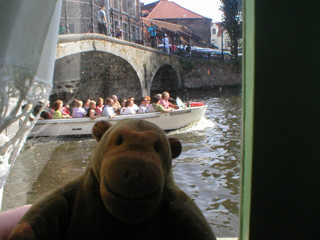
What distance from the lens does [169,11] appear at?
64.0 inches

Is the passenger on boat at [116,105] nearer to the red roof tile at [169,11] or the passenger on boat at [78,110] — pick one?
the passenger on boat at [78,110]

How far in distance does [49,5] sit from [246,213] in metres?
0.69

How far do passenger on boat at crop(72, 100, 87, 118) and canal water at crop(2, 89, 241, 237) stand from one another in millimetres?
404

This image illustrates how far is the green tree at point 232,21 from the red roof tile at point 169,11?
0.91ft

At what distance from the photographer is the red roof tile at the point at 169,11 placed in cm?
148

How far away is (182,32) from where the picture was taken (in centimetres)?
203

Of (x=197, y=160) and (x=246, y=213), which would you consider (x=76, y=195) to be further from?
(x=197, y=160)

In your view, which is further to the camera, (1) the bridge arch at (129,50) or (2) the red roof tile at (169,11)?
(1) the bridge arch at (129,50)

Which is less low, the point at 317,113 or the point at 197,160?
the point at 317,113

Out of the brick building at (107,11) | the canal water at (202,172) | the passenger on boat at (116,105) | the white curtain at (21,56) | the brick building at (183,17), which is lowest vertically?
the canal water at (202,172)

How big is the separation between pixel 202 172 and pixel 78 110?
2.21 meters

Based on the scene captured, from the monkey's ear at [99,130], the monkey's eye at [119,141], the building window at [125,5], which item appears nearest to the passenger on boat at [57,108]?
the building window at [125,5]

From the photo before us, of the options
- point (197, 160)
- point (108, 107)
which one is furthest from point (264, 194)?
point (108, 107)

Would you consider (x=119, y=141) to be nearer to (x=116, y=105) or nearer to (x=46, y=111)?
(x=46, y=111)
